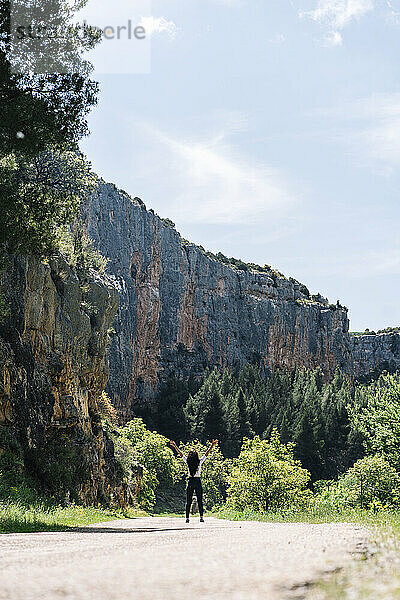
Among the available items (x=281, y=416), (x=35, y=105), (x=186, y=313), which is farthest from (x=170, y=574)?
(x=186, y=313)

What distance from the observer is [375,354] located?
13538cm

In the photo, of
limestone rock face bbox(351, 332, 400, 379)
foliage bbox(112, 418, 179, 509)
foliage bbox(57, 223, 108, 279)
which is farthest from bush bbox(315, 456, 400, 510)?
limestone rock face bbox(351, 332, 400, 379)

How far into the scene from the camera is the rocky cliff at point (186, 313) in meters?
80.9

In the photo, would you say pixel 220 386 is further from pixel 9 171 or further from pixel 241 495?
pixel 9 171

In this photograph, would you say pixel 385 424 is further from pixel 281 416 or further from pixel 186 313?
pixel 186 313

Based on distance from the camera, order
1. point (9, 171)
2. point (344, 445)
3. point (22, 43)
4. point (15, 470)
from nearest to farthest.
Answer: point (22, 43), point (15, 470), point (9, 171), point (344, 445)

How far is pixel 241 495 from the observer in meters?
32.4

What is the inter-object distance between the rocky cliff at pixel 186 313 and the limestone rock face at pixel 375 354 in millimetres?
7153

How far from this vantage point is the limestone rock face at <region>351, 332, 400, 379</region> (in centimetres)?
13338

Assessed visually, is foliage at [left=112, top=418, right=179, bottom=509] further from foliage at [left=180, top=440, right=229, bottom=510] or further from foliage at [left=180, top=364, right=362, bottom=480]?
foliage at [left=180, top=364, right=362, bottom=480]

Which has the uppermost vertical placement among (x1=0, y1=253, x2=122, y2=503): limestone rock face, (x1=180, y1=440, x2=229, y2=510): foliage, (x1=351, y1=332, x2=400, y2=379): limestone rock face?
(x1=351, y1=332, x2=400, y2=379): limestone rock face

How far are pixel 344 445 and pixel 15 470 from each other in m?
56.7

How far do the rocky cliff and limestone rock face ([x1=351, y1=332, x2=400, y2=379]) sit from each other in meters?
7.15

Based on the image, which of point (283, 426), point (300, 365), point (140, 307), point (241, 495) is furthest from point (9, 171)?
point (300, 365)
